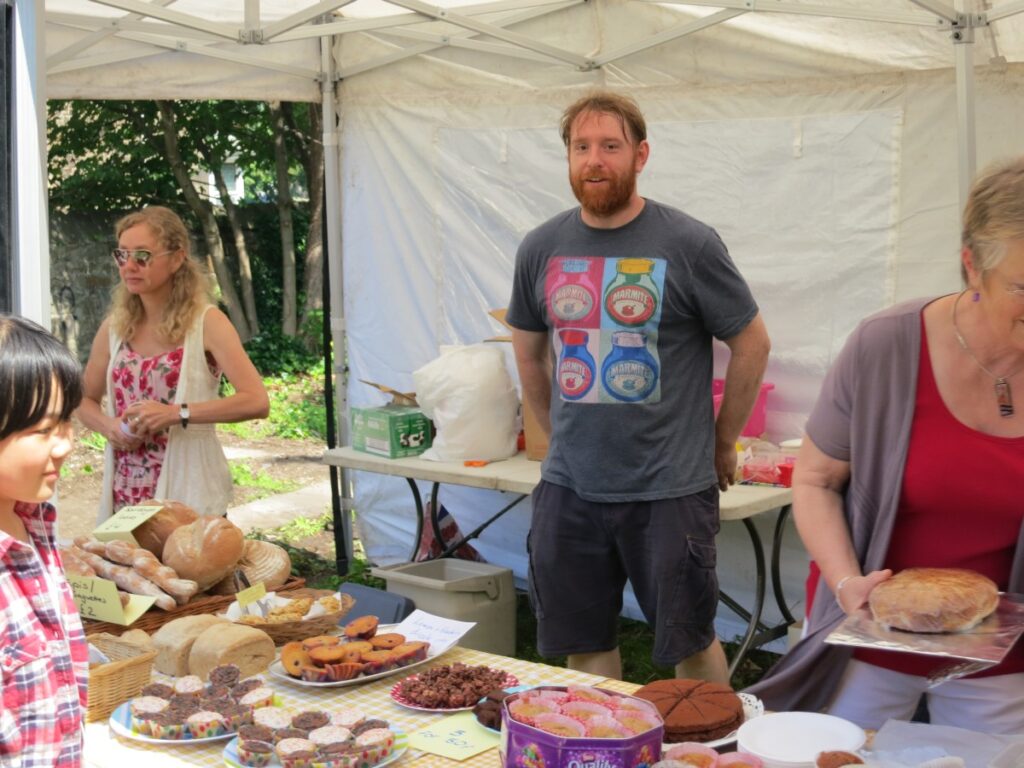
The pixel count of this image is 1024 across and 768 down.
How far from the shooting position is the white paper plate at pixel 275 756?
1.88 metres

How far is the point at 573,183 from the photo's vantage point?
10.7ft

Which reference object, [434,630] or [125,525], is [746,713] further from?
[125,525]

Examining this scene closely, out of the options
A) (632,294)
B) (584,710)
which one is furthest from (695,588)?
(584,710)

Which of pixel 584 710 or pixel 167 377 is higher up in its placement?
pixel 167 377

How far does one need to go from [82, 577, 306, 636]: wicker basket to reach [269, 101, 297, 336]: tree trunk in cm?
915

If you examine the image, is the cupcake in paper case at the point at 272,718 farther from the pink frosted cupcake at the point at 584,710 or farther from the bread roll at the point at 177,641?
the pink frosted cupcake at the point at 584,710

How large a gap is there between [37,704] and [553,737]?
26.4 inches

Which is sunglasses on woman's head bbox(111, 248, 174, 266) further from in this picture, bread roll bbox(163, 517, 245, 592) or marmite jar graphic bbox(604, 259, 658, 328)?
marmite jar graphic bbox(604, 259, 658, 328)

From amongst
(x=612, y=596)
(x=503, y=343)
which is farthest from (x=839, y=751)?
(x=503, y=343)

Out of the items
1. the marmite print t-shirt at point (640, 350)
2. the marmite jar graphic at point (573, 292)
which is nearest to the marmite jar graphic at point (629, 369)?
the marmite print t-shirt at point (640, 350)

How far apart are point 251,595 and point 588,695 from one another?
39.4 inches

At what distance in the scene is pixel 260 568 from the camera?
2.81 m

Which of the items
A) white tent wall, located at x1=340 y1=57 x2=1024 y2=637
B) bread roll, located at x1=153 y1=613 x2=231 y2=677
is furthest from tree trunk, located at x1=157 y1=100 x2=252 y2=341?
bread roll, located at x1=153 y1=613 x2=231 y2=677

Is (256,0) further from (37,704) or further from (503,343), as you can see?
(37,704)
